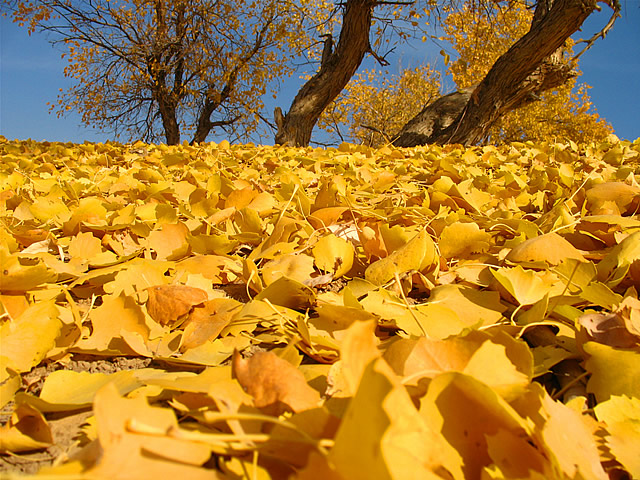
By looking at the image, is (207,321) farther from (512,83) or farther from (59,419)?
(512,83)

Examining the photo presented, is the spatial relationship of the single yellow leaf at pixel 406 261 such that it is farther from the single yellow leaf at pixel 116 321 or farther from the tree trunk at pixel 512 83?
the tree trunk at pixel 512 83

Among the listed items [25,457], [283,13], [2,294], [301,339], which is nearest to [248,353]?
[301,339]

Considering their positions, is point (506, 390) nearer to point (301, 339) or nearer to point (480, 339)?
point (480, 339)

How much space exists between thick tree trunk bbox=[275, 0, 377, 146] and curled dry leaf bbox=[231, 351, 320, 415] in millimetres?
6466

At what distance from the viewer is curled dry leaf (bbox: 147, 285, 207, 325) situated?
0.63m

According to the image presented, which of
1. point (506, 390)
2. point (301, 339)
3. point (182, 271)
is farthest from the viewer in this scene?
point (182, 271)

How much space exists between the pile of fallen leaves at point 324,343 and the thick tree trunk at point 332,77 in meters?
5.81

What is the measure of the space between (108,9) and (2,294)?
998 centimetres

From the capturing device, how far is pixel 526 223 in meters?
0.88

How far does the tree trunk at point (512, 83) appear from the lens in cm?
460

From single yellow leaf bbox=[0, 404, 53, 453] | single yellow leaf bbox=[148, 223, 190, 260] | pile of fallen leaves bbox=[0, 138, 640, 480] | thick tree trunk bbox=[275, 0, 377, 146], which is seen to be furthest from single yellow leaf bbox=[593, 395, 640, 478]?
thick tree trunk bbox=[275, 0, 377, 146]

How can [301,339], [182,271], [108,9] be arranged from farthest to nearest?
[108,9], [182,271], [301,339]

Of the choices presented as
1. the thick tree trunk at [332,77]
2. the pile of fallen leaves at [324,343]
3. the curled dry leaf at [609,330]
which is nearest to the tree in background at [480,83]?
the thick tree trunk at [332,77]

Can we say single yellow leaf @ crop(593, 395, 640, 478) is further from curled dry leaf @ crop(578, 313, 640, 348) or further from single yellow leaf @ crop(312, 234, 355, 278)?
single yellow leaf @ crop(312, 234, 355, 278)
